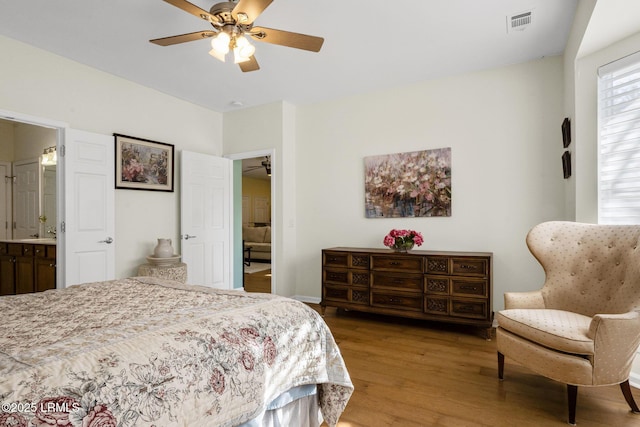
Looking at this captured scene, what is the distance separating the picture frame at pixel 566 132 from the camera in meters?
2.98

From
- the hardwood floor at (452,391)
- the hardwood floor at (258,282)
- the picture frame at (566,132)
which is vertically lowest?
the hardwood floor at (258,282)

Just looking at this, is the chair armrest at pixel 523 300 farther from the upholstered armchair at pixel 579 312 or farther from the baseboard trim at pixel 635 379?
the baseboard trim at pixel 635 379

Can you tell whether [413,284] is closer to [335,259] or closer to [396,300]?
[396,300]

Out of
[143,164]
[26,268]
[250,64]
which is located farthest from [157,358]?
[26,268]

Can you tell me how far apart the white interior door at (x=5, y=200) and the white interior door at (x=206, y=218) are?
9.47ft

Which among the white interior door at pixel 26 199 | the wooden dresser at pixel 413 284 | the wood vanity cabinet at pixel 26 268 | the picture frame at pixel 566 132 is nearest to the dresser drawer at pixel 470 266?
the wooden dresser at pixel 413 284

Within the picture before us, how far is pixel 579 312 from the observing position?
238 centimetres

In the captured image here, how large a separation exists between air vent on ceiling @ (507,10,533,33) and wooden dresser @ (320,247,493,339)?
195 cm

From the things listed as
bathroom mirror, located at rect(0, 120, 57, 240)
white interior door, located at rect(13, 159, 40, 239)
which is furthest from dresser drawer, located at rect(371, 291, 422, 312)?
white interior door, located at rect(13, 159, 40, 239)

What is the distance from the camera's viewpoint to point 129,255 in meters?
3.88

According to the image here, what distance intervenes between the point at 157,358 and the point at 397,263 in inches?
112

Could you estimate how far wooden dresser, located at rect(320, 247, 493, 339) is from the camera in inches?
127

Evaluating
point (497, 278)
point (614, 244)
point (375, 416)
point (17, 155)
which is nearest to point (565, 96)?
point (614, 244)

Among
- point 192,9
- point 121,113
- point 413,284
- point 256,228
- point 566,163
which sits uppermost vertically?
point 192,9
